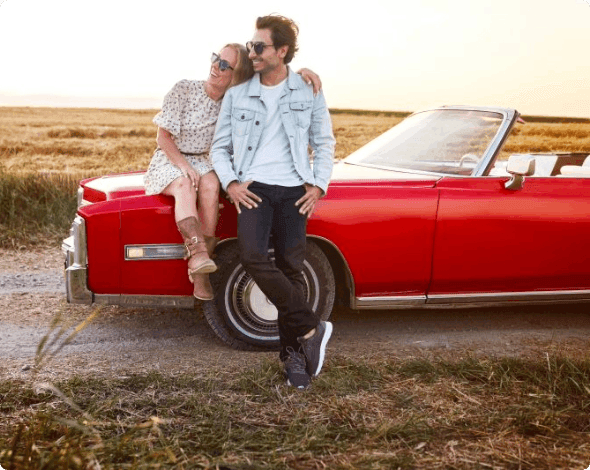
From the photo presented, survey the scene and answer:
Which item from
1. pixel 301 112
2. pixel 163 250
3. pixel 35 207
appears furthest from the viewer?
pixel 35 207

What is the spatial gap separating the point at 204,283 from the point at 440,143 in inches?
78.4

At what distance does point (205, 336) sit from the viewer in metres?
5.43

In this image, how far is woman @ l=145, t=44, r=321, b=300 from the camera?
180 inches

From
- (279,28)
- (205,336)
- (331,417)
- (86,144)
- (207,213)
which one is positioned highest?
(279,28)

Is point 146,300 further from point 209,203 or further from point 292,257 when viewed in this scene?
point 292,257

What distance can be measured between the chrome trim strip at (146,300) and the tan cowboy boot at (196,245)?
14.8 inches

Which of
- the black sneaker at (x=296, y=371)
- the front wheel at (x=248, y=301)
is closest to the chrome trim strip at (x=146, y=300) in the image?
the front wheel at (x=248, y=301)

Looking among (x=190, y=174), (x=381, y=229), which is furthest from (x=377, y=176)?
(x=190, y=174)

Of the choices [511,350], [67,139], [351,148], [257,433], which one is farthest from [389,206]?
[67,139]

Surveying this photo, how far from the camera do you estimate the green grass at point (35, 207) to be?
28.8ft

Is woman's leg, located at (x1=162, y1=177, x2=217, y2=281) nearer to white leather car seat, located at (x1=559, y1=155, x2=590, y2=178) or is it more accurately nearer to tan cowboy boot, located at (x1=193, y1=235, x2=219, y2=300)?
tan cowboy boot, located at (x1=193, y1=235, x2=219, y2=300)

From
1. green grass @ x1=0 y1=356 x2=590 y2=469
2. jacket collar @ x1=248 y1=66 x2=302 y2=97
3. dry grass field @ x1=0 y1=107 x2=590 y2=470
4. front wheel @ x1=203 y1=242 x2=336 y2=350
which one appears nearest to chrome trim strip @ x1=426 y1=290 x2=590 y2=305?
dry grass field @ x1=0 y1=107 x2=590 y2=470

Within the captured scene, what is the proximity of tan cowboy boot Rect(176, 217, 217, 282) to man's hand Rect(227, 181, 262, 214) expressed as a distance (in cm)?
29

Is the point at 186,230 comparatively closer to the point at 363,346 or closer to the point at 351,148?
the point at 363,346
